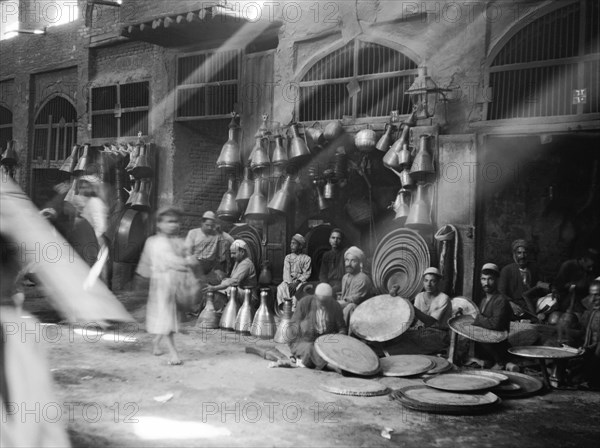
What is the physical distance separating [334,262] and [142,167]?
5101 mm

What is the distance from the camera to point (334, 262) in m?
11.3

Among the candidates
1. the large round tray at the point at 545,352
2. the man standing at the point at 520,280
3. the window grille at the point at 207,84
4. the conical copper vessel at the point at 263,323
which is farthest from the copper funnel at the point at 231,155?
the large round tray at the point at 545,352

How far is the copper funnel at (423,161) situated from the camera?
9.95 metres

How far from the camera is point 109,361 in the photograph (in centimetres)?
816

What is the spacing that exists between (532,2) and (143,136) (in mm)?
8568

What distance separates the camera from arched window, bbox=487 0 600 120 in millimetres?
9055

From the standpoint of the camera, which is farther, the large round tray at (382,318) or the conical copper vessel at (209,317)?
the conical copper vessel at (209,317)

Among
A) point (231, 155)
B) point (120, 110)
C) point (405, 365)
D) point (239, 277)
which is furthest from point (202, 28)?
point (405, 365)

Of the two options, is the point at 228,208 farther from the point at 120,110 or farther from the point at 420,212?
the point at 120,110

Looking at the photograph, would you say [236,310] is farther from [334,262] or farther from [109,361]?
[109,361]

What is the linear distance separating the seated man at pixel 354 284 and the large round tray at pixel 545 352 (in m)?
2.91

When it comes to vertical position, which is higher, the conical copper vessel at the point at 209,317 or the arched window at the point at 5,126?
the arched window at the point at 5,126

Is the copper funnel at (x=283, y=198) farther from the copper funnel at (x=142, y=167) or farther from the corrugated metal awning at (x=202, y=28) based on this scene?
the copper funnel at (x=142, y=167)

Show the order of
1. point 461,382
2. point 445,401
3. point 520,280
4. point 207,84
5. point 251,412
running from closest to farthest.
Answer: point 251,412 < point 445,401 < point 461,382 < point 520,280 < point 207,84
